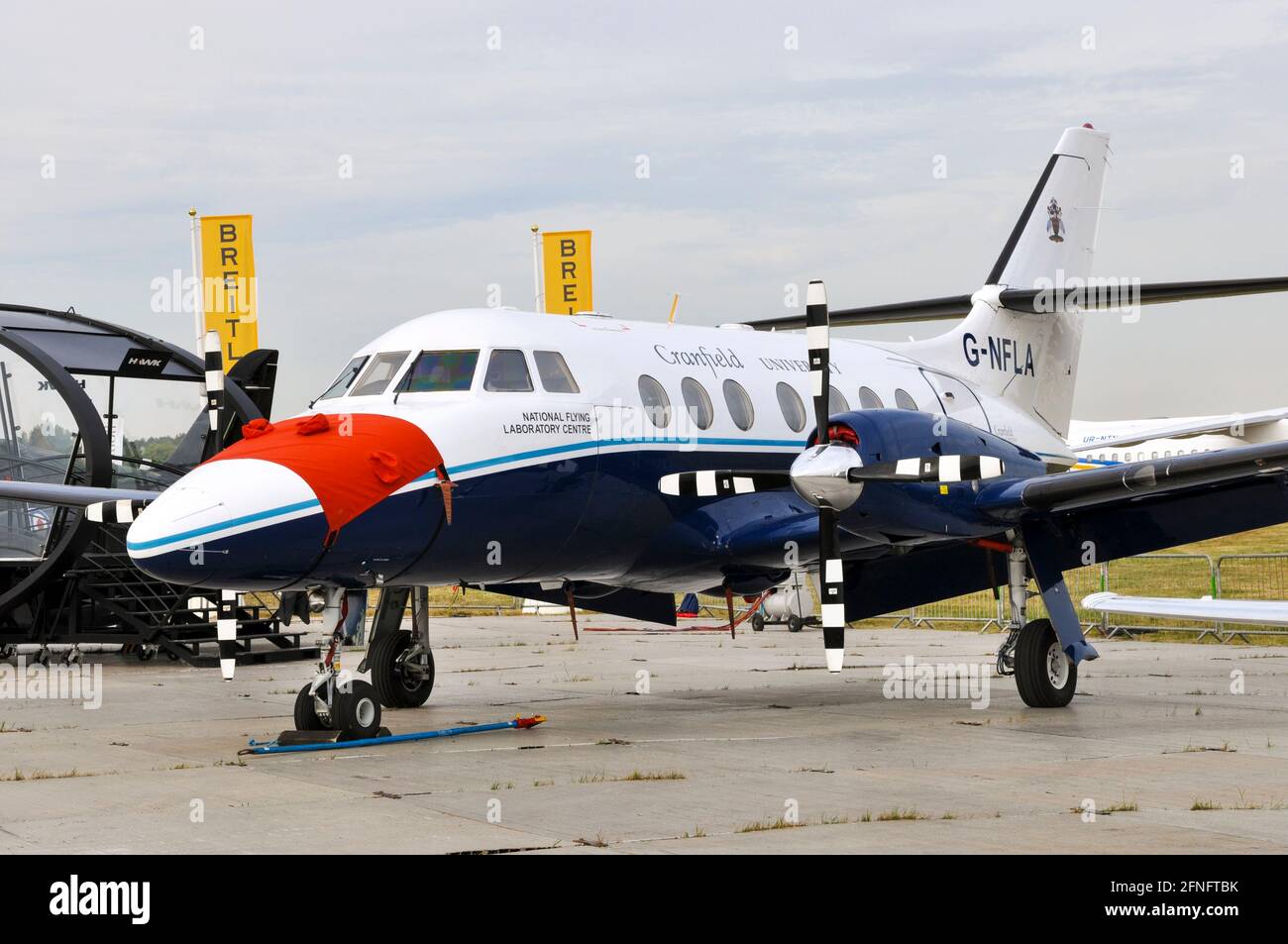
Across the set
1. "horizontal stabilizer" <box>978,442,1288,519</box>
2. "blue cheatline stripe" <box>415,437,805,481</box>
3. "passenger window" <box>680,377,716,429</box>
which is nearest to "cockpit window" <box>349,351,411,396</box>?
"blue cheatline stripe" <box>415,437,805,481</box>

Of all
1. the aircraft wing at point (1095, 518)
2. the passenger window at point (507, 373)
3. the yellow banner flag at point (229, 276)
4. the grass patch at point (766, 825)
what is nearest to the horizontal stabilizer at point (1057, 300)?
the aircraft wing at point (1095, 518)

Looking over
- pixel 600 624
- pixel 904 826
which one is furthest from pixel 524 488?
pixel 600 624

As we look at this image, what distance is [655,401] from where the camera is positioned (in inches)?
529

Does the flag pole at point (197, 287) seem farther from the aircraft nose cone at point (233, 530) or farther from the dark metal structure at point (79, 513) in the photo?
the aircraft nose cone at point (233, 530)

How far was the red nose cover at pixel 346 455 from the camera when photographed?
35.7 feet

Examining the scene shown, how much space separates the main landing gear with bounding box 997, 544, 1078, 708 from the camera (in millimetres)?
14078

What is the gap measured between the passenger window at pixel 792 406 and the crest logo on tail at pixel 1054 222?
537 centimetres

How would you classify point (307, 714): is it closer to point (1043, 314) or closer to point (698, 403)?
point (698, 403)

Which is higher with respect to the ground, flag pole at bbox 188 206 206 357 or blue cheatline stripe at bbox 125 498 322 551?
flag pole at bbox 188 206 206 357

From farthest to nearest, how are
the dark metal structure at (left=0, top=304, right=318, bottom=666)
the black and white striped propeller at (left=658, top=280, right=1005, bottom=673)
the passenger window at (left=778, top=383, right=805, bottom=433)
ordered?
the dark metal structure at (left=0, top=304, right=318, bottom=666) → the passenger window at (left=778, top=383, right=805, bottom=433) → the black and white striped propeller at (left=658, top=280, right=1005, bottom=673)

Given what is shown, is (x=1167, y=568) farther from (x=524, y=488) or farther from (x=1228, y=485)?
(x=524, y=488)

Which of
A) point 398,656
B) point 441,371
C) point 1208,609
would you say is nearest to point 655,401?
point 441,371

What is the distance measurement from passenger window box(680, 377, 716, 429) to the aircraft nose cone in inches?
165

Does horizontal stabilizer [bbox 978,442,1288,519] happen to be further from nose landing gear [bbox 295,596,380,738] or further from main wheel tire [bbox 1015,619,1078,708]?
nose landing gear [bbox 295,596,380,738]
